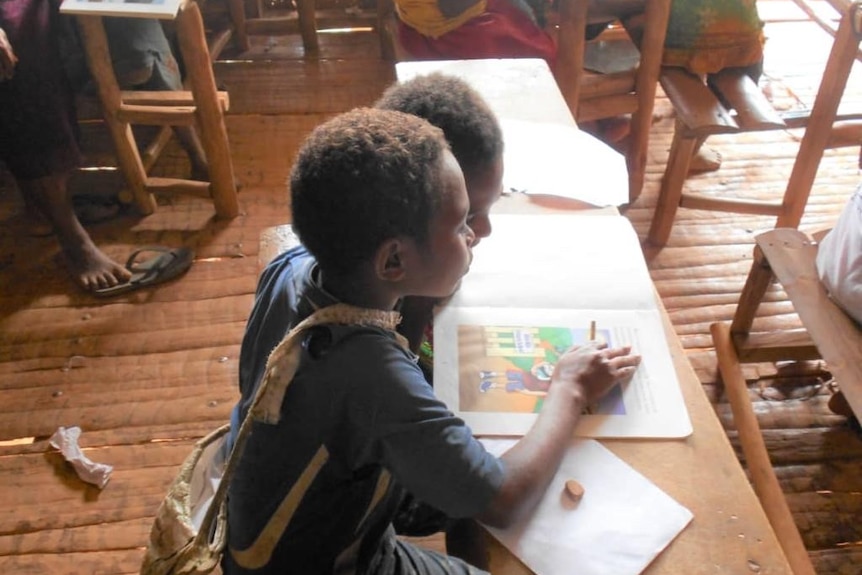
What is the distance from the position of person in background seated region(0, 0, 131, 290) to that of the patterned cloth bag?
1340 mm

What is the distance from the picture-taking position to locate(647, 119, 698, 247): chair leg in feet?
6.57

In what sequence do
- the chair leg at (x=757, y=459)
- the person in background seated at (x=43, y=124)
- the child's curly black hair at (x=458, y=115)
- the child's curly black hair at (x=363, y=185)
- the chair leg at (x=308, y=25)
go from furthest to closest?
the chair leg at (x=308, y=25), the person in background seated at (x=43, y=124), the chair leg at (x=757, y=459), the child's curly black hair at (x=458, y=115), the child's curly black hair at (x=363, y=185)

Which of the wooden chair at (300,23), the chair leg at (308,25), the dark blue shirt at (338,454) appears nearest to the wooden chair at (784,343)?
the dark blue shirt at (338,454)

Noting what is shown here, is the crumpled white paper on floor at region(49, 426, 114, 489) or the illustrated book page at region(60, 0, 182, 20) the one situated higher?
the illustrated book page at region(60, 0, 182, 20)

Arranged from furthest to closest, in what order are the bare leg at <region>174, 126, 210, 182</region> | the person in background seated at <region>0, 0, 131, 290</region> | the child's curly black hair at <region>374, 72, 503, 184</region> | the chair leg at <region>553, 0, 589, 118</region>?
the bare leg at <region>174, 126, 210, 182</region>, the chair leg at <region>553, 0, 589, 118</region>, the person in background seated at <region>0, 0, 131, 290</region>, the child's curly black hair at <region>374, 72, 503, 184</region>

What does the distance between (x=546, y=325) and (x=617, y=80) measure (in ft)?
4.66

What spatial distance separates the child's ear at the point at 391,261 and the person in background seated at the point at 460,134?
0.23 metres

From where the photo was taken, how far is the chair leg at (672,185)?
6.57 feet

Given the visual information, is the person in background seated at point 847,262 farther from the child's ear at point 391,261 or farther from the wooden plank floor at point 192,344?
the child's ear at point 391,261

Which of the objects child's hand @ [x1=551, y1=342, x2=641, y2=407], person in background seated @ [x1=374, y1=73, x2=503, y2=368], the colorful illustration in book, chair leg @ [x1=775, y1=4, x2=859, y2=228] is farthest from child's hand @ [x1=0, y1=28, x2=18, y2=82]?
chair leg @ [x1=775, y1=4, x2=859, y2=228]

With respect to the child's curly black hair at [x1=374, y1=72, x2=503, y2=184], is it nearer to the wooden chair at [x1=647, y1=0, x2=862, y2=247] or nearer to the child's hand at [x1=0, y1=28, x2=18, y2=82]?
the wooden chair at [x1=647, y1=0, x2=862, y2=247]

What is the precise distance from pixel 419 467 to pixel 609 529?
0.66 ft

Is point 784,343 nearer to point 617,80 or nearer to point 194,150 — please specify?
point 617,80

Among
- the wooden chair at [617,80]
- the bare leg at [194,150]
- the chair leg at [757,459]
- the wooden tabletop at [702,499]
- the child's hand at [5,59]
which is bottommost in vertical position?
the chair leg at [757,459]
